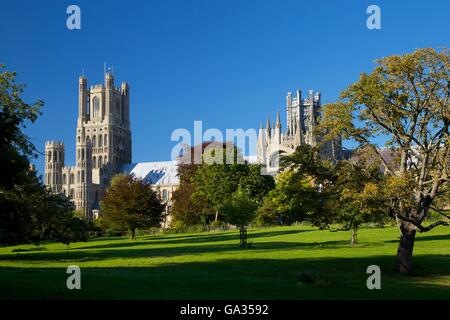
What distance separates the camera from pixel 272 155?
400 feet

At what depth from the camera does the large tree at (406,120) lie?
2314cm

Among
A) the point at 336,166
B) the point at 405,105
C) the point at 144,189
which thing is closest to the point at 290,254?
the point at 336,166

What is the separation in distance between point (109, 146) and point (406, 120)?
454ft

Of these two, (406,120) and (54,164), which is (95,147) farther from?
(406,120)

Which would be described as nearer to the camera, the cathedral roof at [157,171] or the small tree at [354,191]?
the small tree at [354,191]

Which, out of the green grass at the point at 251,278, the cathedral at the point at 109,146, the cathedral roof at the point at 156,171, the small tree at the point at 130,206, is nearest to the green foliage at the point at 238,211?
the green grass at the point at 251,278

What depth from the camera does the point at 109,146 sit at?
517 ft

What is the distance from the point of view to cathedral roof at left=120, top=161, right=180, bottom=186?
5640 inches

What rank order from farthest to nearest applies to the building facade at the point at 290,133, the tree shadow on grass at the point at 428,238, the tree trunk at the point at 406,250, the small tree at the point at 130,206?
the building facade at the point at 290,133 < the small tree at the point at 130,206 < the tree shadow on grass at the point at 428,238 < the tree trunk at the point at 406,250

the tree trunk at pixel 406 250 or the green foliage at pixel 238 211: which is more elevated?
the green foliage at pixel 238 211

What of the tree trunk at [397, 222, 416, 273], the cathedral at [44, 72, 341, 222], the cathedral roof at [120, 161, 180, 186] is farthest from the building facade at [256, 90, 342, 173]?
the tree trunk at [397, 222, 416, 273]

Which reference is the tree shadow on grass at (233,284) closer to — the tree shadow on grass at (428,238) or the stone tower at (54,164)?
the tree shadow on grass at (428,238)
